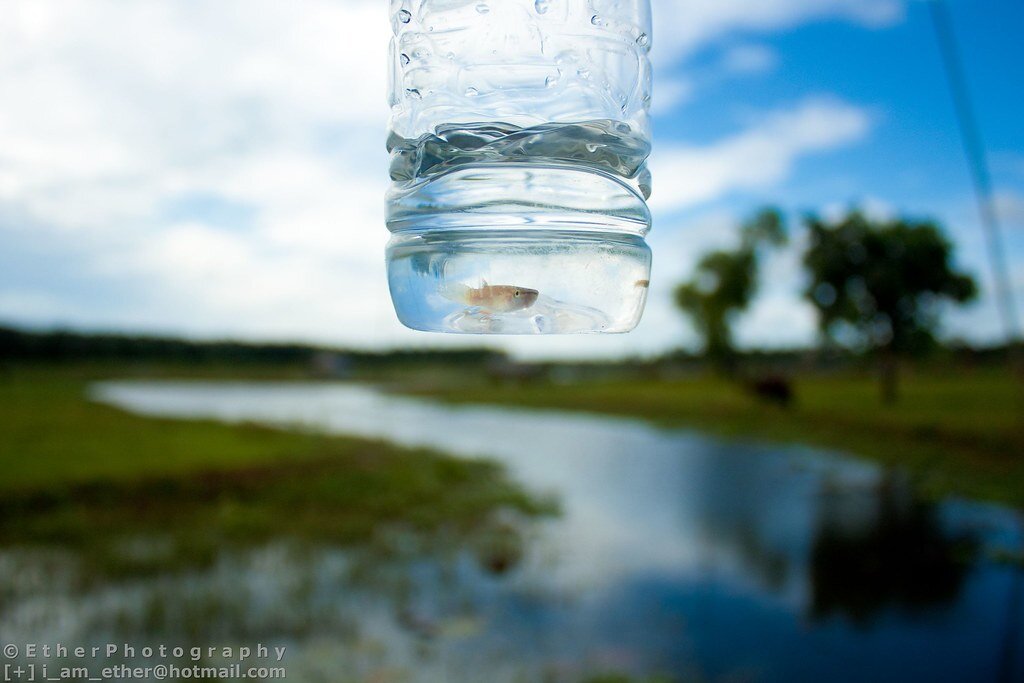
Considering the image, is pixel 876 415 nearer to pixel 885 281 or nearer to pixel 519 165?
pixel 885 281

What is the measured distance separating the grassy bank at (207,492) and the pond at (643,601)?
1.68 ft

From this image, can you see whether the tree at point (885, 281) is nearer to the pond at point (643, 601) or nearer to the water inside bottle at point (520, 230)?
the pond at point (643, 601)

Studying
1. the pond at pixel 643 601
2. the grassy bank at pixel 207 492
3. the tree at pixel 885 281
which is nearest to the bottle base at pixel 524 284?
the pond at pixel 643 601

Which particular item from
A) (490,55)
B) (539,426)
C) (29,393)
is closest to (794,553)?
(490,55)

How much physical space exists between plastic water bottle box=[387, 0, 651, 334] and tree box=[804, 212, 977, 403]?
18183 mm

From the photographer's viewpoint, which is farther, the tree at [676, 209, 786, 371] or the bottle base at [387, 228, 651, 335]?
the tree at [676, 209, 786, 371]

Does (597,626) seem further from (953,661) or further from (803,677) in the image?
(953,661)

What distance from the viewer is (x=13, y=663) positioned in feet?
13.9

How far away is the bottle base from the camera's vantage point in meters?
0.80

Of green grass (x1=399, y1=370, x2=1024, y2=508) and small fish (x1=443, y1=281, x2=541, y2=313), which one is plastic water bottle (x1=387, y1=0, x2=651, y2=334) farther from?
green grass (x1=399, y1=370, x2=1024, y2=508)

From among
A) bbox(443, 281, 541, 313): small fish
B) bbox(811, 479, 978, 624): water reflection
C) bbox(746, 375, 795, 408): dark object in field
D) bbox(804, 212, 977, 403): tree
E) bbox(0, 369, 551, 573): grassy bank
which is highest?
bbox(804, 212, 977, 403): tree

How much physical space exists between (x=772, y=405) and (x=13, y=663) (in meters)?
17.0

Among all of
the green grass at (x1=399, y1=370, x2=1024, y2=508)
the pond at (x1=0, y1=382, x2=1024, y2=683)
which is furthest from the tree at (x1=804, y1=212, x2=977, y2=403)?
the pond at (x1=0, y1=382, x2=1024, y2=683)

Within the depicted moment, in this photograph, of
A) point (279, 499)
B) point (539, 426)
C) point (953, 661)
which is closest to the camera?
point (953, 661)
